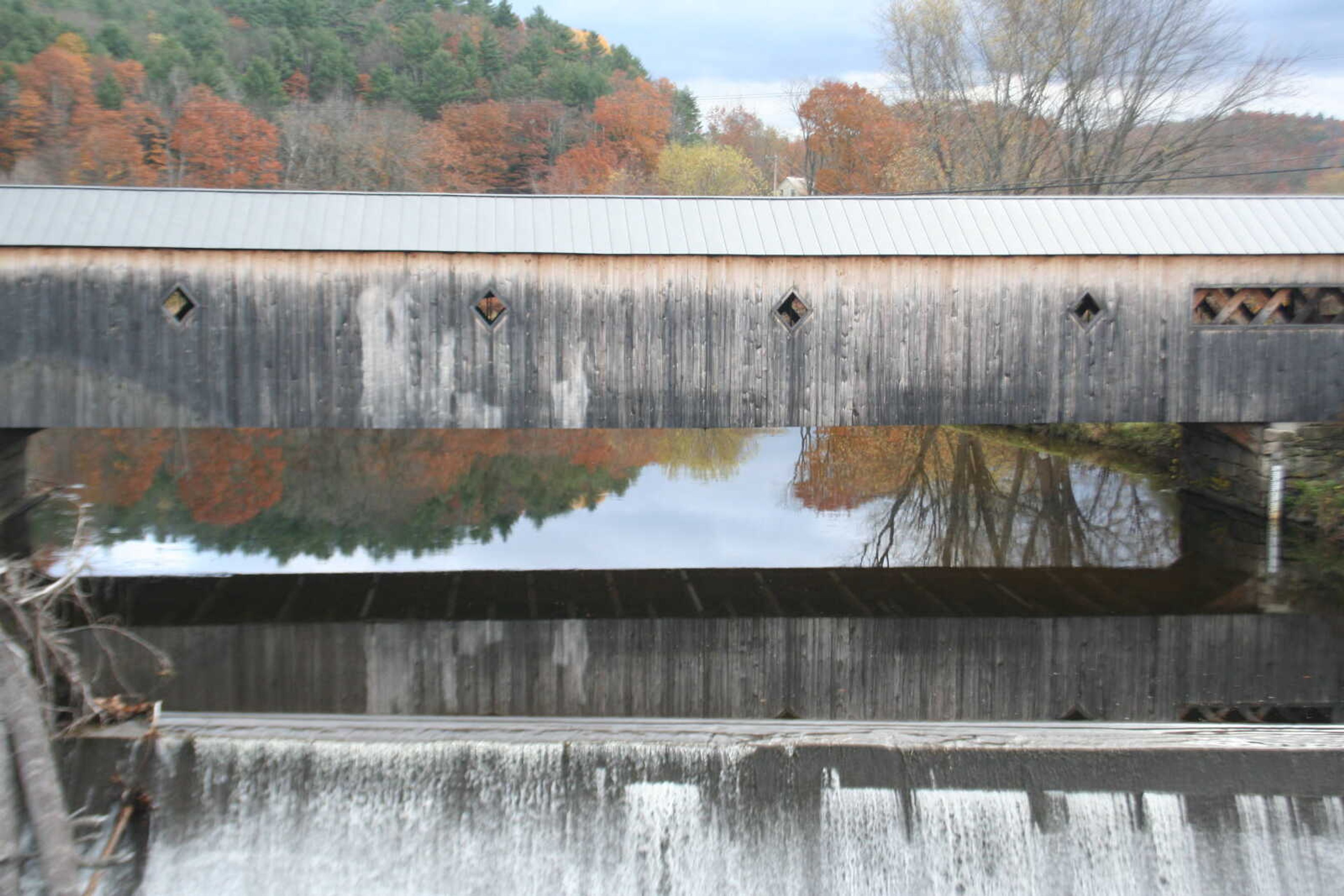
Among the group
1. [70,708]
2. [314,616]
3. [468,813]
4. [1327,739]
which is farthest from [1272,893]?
[314,616]

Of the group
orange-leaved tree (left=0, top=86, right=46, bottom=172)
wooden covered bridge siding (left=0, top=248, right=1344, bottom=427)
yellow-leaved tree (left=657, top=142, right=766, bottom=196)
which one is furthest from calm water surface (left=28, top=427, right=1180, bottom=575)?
yellow-leaved tree (left=657, top=142, right=766, bottom=196)

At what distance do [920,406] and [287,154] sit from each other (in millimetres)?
29972

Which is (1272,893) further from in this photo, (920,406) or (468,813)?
(920,406)

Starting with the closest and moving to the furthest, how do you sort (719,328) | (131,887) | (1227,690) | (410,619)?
(131,887), (1227,690), (410,619), (719,328)

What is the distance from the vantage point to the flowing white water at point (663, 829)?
4734 millimetres

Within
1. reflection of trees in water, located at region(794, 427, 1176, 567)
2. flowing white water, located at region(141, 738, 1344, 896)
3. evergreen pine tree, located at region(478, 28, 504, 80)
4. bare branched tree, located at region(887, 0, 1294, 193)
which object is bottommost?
flowing white water, located at region(141, 738, 1344, 896)

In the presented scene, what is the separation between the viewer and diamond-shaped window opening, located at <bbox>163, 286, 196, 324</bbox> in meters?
9.80

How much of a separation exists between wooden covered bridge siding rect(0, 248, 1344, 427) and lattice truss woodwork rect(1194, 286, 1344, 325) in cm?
17

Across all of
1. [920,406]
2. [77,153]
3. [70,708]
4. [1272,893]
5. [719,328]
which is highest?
[77,153]

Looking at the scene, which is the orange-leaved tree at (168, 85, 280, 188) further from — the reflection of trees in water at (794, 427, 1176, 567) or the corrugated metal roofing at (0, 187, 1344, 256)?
the corrugated metal roofing at (0, 187, 1344, 256)

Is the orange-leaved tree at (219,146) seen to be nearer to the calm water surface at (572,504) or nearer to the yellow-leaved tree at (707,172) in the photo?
the yellow-leaved tree at (707,172)

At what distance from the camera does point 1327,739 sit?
16.7ft

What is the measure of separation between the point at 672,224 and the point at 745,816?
6.89 m

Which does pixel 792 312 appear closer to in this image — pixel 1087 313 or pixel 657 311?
pixel 657 311
